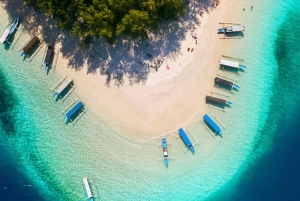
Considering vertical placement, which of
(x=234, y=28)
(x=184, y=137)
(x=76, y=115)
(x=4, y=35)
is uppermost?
(x=234, y=28)

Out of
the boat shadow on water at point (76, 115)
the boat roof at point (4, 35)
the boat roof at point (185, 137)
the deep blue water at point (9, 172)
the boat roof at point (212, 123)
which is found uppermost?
the boat roof at point (212, 123)

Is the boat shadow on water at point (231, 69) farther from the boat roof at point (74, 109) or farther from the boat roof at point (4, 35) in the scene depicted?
the boat roof at point (4, 35)

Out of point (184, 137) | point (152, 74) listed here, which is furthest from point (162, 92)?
point (184, 137)

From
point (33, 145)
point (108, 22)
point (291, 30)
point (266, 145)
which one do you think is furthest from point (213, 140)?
point (33, 145)

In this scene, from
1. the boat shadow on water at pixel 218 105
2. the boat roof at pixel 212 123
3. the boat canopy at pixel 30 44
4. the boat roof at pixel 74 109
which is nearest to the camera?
the boat canopy at pixel 30 44

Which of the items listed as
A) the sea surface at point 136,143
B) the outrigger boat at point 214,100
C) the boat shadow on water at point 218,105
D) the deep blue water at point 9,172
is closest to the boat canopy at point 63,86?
the sea surface at point 136,143

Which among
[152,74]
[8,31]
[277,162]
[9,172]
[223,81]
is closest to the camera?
[8,31]

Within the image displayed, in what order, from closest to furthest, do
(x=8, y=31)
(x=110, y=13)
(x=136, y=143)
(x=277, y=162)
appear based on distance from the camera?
1. (x=110, y=13)
2. (x=8, y=31)
3. (x=136, y=143)
4. (x=277, y=162)

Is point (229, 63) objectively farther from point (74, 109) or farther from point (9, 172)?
point (9, 172)
